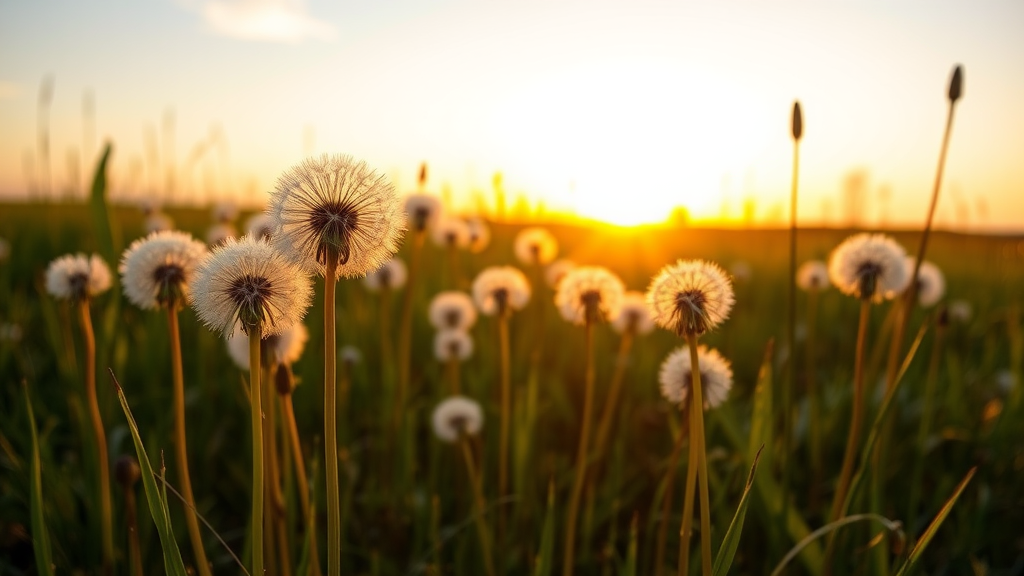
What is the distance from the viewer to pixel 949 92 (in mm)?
1415

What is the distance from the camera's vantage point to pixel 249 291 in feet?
2.96

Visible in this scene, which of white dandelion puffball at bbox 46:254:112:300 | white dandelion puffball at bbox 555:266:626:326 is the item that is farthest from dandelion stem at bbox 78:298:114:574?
white dandelion puffball at bbox 555:266:626:326

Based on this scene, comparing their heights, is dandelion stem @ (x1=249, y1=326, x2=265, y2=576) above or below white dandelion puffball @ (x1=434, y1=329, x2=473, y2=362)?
above

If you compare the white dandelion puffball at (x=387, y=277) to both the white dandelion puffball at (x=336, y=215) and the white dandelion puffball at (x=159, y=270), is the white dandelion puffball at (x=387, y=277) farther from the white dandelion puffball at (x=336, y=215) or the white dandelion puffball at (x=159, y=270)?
the white dandelion puffball at (x=336, y=215)

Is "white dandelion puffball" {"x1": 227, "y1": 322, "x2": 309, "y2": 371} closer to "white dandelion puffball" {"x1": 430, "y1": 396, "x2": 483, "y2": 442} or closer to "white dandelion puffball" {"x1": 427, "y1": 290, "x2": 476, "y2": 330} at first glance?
"white dandelion puffball" {"x1": 430, "y1": 396, "x2": 483, "y2": 442}

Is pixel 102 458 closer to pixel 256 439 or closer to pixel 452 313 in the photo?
pixel 256 439

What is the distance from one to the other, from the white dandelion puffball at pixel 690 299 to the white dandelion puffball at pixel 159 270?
89 centimetres

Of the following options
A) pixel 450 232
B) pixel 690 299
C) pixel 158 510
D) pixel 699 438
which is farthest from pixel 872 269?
pixel 450 232

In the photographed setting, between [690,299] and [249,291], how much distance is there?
0.65 m

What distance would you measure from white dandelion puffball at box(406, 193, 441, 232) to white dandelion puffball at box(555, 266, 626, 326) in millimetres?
1467

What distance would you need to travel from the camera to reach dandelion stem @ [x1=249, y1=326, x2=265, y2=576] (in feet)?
2.71

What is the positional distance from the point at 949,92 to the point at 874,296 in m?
0.62

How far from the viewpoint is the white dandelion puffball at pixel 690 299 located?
3.54 ft

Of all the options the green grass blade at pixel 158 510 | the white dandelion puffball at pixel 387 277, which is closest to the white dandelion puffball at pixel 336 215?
the green grass blade at pixel 158 510
